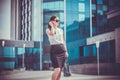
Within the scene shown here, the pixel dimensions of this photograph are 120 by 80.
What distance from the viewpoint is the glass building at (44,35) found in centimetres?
711

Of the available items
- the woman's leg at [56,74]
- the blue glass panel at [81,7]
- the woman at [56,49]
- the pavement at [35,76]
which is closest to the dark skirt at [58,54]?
the woman at [56,49]

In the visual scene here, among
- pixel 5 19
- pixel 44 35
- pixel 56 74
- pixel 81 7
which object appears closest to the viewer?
pixel 56 74

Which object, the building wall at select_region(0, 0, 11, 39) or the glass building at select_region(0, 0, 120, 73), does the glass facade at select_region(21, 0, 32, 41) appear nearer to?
the glass building at select_region(0, 0, 120, 73)

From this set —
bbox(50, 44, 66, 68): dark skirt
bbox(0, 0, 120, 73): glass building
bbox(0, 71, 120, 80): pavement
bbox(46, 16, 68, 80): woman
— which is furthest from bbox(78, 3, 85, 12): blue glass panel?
bbox(50, 44, 66, 68): dark skirt

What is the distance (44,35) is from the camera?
24.2 feet

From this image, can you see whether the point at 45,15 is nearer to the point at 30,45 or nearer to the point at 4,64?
the point at 30,45

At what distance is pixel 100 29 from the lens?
26.2 ft

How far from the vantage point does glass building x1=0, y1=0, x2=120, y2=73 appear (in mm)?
7105

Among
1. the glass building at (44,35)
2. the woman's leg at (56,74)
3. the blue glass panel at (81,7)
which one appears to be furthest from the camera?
the blue glass panel at (81,7)

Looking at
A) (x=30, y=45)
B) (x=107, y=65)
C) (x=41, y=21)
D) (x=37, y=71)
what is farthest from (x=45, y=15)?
(x=107, y=65)

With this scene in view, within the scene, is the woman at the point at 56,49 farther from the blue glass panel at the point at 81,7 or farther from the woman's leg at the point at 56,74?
the blue glass panel at the point at 81,7

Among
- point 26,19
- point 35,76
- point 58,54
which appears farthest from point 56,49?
point 26,19

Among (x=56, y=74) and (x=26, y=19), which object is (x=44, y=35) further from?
(x=56, y=74)

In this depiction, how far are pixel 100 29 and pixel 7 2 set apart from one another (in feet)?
8.02
